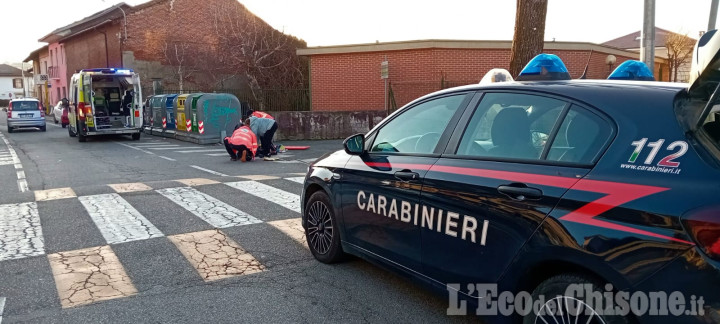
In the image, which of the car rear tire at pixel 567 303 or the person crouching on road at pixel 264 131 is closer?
the car rear tire at pixel 567 303

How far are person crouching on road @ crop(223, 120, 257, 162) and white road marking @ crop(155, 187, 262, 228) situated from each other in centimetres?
388

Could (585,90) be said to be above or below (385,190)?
above

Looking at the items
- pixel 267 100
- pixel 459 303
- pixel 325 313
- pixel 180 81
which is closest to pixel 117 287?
pixel 325 313

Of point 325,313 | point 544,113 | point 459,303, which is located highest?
point 544,113

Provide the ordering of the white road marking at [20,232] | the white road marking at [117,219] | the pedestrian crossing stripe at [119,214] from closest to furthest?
the white road marking at [20,232] < the pedestrian crossing stripe at [119,214] < the white road marking at [117,219]

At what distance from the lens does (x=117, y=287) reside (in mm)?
4141

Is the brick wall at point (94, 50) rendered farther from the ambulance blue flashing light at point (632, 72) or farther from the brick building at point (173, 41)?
the ambulance blue flashing light at point (632, 72)

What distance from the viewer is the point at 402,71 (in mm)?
19812

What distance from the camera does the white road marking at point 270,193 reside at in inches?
279

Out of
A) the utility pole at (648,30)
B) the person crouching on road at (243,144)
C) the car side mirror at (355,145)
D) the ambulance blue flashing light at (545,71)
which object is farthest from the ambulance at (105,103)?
the ambulance blue flashing light at (545,71)

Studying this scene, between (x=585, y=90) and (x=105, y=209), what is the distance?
20.5 feet

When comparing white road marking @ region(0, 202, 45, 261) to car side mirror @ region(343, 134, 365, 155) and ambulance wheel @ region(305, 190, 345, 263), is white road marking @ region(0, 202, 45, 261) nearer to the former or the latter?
ambulance wheel @ region(305, 190, 345, 263)

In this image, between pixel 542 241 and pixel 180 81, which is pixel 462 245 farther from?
pixel 180 81

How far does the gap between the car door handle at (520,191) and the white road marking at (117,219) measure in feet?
13.6
